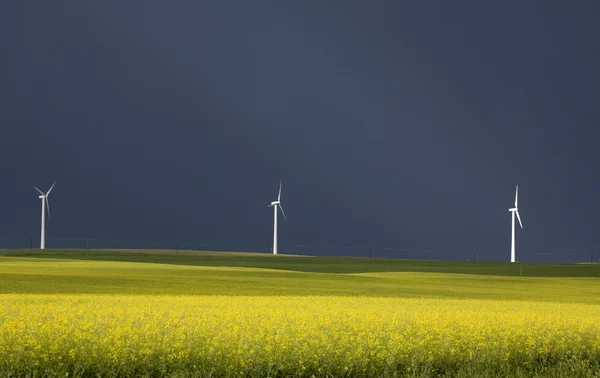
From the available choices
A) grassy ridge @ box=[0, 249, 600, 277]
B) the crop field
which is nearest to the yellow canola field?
the crop field

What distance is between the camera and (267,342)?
16.5 meters

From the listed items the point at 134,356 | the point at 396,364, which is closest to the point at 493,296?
the point at 396,364

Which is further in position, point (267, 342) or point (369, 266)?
point (369, 266)

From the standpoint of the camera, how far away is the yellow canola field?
1520 cm

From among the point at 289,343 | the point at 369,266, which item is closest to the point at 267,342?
the point at 289,343

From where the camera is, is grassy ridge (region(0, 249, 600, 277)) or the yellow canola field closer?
the yellow canola field

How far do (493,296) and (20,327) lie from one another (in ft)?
99.5

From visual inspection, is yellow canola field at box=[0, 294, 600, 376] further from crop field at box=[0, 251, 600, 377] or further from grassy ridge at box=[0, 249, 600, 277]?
grassy ridge at box=[0, 249, 600, 277]

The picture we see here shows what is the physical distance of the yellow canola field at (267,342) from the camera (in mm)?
15203

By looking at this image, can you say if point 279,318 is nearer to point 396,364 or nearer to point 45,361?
point 396,364

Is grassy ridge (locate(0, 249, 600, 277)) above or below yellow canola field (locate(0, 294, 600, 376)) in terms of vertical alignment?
below

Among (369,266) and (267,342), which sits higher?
(267,342)

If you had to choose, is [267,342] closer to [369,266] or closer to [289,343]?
[289,343]

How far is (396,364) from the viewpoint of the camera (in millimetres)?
16719
